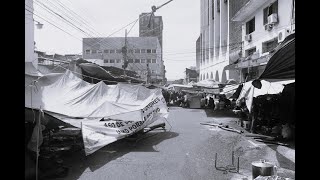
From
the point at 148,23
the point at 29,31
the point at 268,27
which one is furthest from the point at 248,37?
the point at 29,31

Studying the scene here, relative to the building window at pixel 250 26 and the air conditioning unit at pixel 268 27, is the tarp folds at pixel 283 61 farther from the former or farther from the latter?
the building window at pixel 250 26

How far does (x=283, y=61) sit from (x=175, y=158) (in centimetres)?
492

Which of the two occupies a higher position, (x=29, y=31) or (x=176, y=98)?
(x=29, y=31)

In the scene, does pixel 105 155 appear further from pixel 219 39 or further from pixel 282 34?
pixel 219 39

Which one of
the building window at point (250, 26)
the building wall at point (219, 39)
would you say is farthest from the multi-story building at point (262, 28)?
the building wall at point (219, 39)

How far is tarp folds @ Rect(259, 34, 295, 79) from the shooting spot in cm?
811

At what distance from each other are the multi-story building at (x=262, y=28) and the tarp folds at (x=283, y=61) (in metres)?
7.72

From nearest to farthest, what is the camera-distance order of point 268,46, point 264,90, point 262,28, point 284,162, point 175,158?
point 284,162 → point 175,158 → point 264,90 → point 268,46 → point 262,28

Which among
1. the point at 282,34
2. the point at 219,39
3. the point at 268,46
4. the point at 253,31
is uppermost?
the point at 219,39

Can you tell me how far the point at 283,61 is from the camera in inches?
340

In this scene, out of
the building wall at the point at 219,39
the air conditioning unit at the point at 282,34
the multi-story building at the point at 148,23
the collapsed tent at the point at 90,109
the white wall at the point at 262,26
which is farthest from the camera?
the building wall at the point at 219,39

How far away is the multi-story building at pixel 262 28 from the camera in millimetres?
19016
